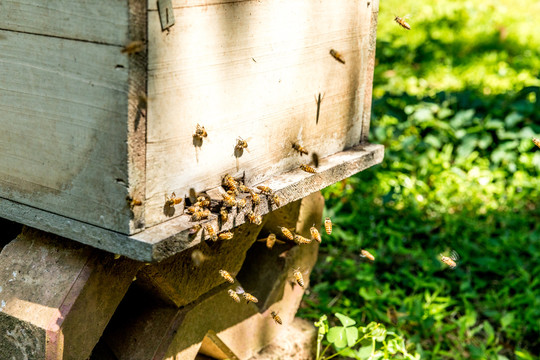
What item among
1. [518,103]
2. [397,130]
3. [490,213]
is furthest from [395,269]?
[518,103]

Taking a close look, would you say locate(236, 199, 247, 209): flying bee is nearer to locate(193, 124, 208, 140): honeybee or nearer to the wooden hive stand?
the wooden hive stand

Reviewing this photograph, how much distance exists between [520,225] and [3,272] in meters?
3.29

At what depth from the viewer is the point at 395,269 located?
12.0ft

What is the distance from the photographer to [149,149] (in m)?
1.60

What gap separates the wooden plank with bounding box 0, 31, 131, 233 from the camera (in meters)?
1.54

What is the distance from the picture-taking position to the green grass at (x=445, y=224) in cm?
319

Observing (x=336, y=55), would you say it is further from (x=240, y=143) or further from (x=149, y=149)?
(x=149, y=149)

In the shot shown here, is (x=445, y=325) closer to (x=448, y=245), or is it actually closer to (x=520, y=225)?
(x=448, y=245)

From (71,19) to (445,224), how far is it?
3.12m

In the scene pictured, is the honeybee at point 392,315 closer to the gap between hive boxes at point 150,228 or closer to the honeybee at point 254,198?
the gap between hive boxes at point 150,228

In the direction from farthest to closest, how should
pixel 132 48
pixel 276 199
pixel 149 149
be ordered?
pixel 276 199, pixel 149 149, pixel 132 48

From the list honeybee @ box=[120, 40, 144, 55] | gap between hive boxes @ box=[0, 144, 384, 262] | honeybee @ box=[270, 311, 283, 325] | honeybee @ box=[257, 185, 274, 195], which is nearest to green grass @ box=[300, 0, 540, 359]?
honeybee @ box=[270, 311, 283, 325]

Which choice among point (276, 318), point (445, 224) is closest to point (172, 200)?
point (276, 318)

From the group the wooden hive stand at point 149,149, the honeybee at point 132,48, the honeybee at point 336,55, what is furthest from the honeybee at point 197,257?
the honeybee at point 336,55
